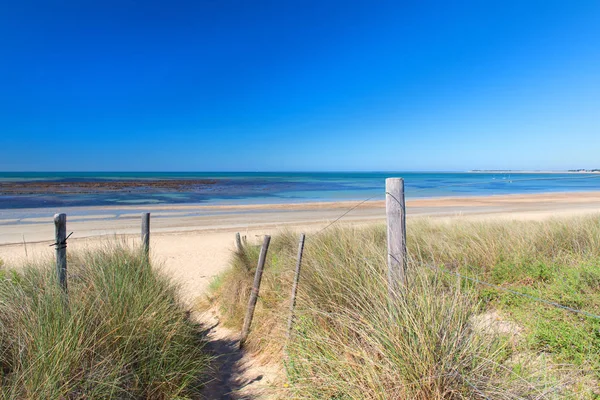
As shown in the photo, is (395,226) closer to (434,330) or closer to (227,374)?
(434,330)

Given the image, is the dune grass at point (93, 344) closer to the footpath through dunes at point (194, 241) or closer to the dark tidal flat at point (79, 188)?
the footpath through dunes at point (194, 241)

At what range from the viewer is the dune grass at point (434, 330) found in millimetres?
2357

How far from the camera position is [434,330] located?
2494mm

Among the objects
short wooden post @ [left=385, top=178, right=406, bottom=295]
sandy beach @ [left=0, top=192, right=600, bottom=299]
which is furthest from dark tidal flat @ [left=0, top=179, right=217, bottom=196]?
short wooden post @ [left=385, top=178, right=406, bottom=295]

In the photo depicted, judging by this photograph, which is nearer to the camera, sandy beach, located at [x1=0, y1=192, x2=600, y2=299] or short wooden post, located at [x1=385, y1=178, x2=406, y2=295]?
short wooden post, located at [x1=385, y1=178, x2=406, y2=295]

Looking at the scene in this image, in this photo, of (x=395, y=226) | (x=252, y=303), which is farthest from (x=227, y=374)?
(x=395, y=226)

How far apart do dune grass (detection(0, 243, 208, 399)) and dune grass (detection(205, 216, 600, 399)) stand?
1180 millimetres

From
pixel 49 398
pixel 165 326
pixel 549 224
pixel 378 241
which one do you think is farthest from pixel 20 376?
pixel 549 224

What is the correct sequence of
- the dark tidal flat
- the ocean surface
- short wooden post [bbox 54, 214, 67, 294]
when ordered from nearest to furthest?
1. short wooden post [bbox 54, 214, 67, 294]
2. the ocean surface
3. the dark tidal flat

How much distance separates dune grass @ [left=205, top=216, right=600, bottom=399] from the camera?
2.36 metres

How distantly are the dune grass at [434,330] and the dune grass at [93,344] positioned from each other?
3.87 ft

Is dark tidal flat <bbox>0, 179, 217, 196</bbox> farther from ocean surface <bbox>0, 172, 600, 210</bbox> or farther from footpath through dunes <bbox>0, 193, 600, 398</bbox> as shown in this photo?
footpath through dunes <bbox>0, 193, 600, 398</bbox>

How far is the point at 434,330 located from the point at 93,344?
2.82 m

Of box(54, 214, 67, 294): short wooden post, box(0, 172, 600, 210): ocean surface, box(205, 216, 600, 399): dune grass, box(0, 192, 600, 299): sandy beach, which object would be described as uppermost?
box(54, 214, 67, 294): short wooden post
